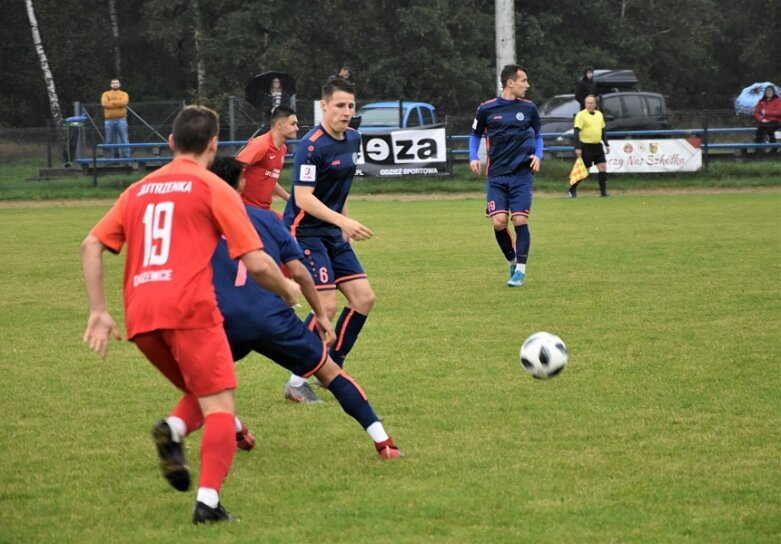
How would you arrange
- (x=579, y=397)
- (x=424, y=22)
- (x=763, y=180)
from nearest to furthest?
(x=579, y=397), (x=763, y=180), (x=424, y=22)


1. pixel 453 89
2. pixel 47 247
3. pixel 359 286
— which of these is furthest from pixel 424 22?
pixel 359 286

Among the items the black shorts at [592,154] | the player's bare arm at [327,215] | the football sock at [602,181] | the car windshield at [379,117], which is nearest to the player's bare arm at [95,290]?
the player's bare arm at [327,215]

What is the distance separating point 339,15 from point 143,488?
112 feet

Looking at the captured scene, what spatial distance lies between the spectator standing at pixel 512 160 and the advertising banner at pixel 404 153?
539 inches

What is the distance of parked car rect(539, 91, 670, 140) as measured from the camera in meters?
28.8

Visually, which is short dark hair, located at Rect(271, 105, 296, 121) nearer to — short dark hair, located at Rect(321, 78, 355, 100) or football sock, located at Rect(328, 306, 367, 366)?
short dark hair, located at Rect(321, 78, 355, 100)

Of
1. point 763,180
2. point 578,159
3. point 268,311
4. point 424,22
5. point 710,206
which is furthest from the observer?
point 424,22

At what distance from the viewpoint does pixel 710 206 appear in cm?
2141

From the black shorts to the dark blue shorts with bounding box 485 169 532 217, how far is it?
11.9m

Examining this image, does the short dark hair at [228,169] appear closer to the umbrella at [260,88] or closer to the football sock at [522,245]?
the football sock at [522,245]

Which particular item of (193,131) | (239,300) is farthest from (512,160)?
(193,131)

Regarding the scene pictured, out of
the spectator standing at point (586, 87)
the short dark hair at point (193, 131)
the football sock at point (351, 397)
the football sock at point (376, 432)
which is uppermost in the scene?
the spectator standing at point (586, 87)

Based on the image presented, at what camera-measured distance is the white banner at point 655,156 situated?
1028 inches

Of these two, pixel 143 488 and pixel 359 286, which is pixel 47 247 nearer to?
Result: pixel 359 286
